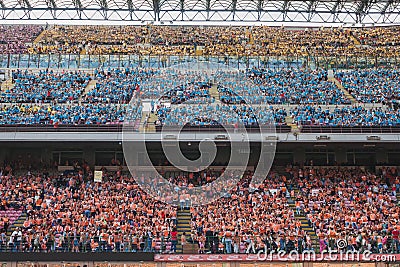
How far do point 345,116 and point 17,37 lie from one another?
35.8 meters

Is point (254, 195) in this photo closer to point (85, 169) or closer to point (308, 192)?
point (308, 192)

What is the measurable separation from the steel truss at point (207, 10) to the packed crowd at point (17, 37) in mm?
1938

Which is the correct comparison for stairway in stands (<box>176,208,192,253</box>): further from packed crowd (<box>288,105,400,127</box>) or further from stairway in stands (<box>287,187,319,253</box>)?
packed crowd (<box>288,105,400,127</box>)

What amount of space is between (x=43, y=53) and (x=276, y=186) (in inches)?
983

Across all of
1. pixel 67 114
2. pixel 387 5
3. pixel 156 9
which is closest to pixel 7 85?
pixel 67 114

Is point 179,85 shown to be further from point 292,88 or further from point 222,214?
point 222,214

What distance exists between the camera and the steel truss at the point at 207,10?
6044 cm

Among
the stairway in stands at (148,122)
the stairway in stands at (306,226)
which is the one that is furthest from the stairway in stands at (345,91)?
the stairway in stands at (148,122)

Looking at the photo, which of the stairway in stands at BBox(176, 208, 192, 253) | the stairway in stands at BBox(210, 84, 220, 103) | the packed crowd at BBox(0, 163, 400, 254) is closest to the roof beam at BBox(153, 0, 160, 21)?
the stairway in stands at BBox(210, 84, 220, 103)

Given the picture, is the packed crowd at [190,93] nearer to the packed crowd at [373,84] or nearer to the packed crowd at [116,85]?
the packed crowd at [116,85]

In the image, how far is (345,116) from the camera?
38.1 m

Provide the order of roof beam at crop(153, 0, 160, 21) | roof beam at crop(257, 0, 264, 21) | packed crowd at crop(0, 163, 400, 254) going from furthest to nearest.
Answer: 1. roof beam at crop(257, 0, 264, 21)
2. roof beam at crop(153, 0, 160, 21)
3. packed crowd at crop(0, 163, 400, 254)

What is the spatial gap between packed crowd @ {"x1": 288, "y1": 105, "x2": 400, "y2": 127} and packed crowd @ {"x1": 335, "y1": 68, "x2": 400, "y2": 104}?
2166 millimetres

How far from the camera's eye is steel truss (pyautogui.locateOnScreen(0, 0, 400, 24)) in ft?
198
